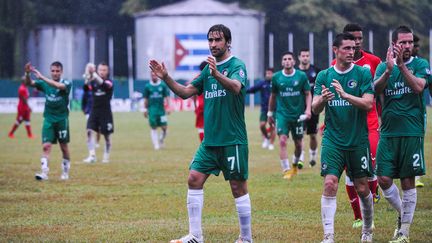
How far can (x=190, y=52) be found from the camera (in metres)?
63.8

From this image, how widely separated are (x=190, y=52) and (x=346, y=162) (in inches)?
2168

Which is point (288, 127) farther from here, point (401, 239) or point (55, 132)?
point (401, 239)

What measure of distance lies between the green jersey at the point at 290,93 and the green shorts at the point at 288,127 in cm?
7

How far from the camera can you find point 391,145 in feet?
30.9

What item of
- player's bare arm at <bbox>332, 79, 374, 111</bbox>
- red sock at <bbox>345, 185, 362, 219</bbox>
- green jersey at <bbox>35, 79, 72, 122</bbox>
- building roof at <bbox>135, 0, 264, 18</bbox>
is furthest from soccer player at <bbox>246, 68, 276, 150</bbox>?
building roof at <bbox>135, 0, 264, 18</bbox>

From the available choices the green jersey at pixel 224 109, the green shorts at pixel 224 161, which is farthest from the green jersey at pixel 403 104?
the green shorts at pixel 224 161

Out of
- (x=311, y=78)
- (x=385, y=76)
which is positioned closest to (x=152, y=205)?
(x=385, y=76)

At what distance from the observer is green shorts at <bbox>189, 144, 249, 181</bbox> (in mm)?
9016

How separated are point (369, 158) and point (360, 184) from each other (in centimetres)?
29

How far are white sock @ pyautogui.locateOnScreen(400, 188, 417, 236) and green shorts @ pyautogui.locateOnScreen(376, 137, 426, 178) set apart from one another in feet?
0.70

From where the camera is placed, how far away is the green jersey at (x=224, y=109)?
8.98m

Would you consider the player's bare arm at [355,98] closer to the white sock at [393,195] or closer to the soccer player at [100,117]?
the white sock at [393,195]

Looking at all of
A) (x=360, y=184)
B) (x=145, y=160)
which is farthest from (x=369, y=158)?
(x=145, y=160)

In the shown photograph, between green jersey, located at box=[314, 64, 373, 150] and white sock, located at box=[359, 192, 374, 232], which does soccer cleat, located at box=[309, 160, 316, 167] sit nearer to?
white sock, located at box=[359, 192, 374, 232]
